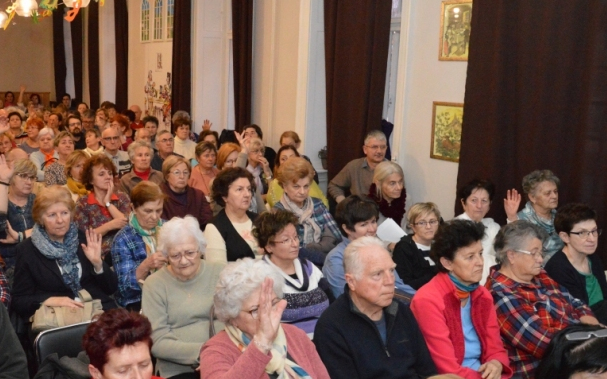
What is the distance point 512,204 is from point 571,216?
93 centimetres

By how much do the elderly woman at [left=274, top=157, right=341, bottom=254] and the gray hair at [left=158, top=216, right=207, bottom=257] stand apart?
1395mm

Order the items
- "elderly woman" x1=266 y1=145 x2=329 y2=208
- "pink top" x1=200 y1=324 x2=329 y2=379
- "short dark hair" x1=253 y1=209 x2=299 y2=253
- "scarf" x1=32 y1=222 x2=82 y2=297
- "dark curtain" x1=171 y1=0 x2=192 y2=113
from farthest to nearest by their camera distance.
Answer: "dark curtain" x1=171 y1=0 x2=192 y2=113 → "elderly woman" x1=266 y1=145 x2=329 y2=208 → "scarf" x1=32 y1=222 x2=82 y2=297 → "short dark hair" x1=253 y1=209 x2=299 y2=253 → "pink top" x1=200 y1=324 x2=329 y2=379

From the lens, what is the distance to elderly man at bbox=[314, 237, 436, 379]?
2.72m

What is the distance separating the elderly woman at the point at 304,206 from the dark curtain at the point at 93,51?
10.2m

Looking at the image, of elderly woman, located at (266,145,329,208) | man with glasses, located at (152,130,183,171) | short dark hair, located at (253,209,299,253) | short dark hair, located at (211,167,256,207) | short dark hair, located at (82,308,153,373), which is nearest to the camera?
short dark hair, located at (82,308,153,373)

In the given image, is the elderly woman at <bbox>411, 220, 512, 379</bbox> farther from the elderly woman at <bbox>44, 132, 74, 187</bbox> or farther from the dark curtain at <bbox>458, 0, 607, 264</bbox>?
the elderly woman at <bbox>44, 132, 74, 187</bbox>

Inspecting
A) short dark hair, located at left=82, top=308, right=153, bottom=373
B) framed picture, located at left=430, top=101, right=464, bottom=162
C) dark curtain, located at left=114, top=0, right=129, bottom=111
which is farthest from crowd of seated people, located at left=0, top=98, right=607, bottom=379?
dark curtain, located at left=114, top=0, right=129, bottom=111

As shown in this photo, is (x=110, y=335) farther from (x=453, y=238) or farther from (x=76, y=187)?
(x=76, y=187)

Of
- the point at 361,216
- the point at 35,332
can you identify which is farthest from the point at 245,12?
the point at 35,332

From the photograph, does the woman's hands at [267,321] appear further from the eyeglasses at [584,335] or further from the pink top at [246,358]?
the eyeglasses at [584,335]

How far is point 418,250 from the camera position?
4.08 metres

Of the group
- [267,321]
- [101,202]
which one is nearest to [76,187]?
[101,202]

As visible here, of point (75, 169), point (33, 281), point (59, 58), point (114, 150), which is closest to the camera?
point (33, 281)

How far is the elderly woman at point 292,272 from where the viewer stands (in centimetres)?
327
